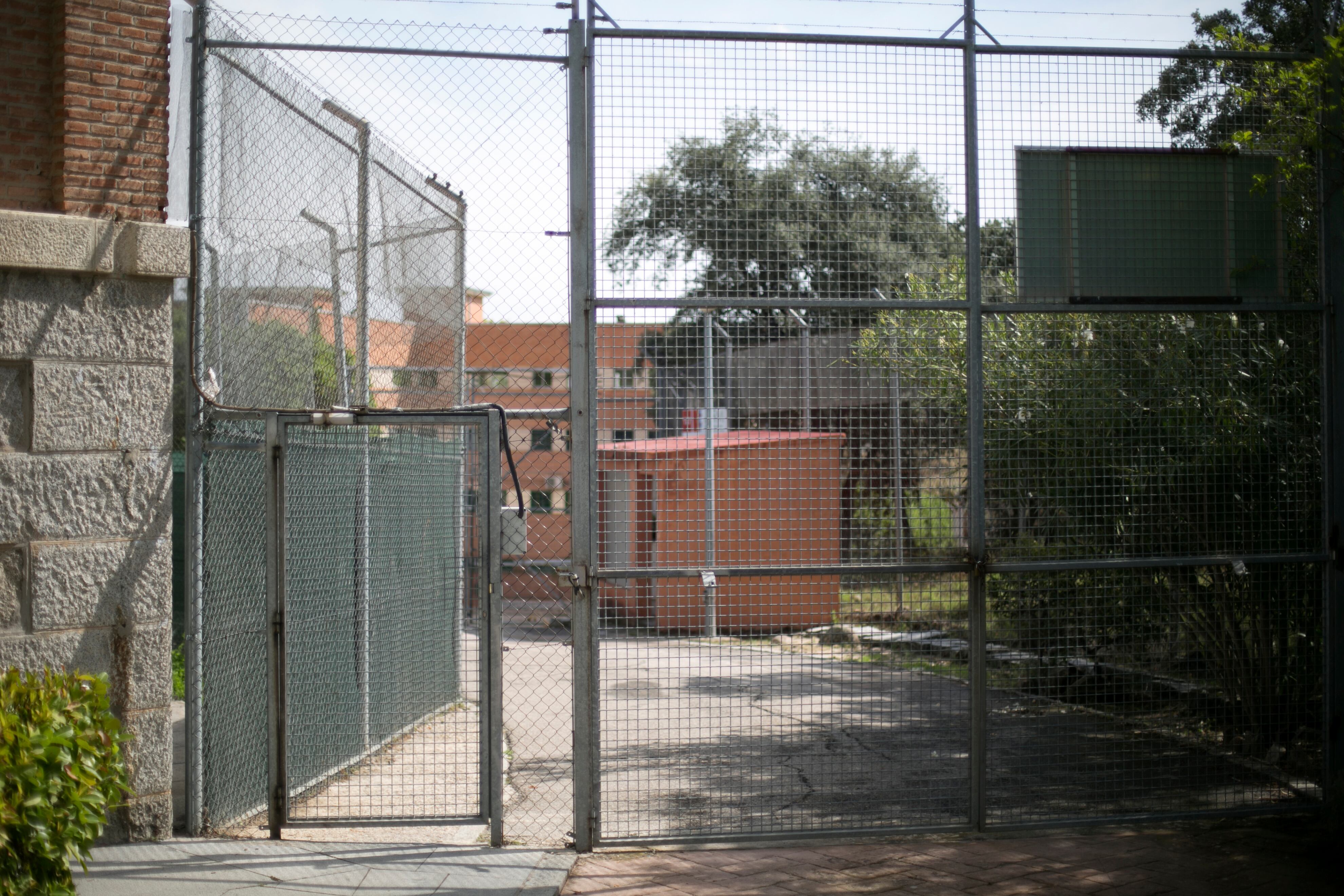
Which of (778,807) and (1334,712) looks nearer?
(1334,712)

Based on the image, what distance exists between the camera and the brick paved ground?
4.90m

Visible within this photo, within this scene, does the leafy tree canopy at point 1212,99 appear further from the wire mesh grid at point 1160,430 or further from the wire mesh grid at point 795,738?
the wire mesh grid at point 795,738

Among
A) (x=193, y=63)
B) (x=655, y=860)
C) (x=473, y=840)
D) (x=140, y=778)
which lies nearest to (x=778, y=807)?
(x=655, y=860)

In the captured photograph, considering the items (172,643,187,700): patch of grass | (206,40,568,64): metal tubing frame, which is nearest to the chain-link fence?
(206,40,568,64): metal tubing frame

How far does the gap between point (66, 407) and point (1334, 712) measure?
6.80 metres

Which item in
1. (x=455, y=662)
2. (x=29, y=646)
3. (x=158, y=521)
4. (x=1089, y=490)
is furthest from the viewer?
(x=455, y=662)

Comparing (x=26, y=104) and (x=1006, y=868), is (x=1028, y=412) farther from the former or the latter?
(x=26, y=104)

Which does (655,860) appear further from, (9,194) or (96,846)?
(9,194)

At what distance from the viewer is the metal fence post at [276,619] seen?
5516 millimetres

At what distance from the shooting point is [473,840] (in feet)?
18.5

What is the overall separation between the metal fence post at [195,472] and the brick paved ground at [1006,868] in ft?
6.63

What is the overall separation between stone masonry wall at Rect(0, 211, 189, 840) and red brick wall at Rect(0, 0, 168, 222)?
274mm

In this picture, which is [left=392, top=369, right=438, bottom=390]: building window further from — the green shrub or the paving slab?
the green shrub

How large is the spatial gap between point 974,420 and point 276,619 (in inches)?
149
